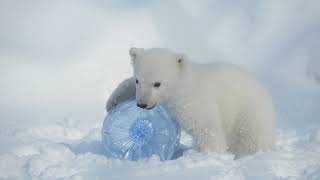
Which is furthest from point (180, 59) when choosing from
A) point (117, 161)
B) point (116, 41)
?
point (116, 41)

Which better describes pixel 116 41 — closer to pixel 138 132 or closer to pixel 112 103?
pixel 112 103

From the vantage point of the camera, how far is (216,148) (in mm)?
4930

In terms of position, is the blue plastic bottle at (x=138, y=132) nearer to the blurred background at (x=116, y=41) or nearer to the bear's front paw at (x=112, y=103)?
the bear's front paw at (x=112, y=103)

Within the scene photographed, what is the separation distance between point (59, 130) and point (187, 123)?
2.11m

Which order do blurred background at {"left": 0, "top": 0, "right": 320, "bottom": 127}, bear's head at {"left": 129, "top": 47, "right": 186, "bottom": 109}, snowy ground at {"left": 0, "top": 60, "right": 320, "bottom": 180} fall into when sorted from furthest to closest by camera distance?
blurred background at {"left": 0, "top": 0, "right": 320, "bottom": 127}
bear's head at {"left": 129, "top": 47, "right": 186, "bottom": 109}
snowy ground at {"left": 0, "top": 60, "right": 320, "bottom": 180}

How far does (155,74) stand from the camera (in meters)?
4.82

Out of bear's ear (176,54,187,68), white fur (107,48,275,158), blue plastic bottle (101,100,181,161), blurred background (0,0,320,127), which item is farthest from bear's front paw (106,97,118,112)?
blurred background (0,0,320,127)

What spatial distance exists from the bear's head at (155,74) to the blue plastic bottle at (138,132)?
1.14 ft

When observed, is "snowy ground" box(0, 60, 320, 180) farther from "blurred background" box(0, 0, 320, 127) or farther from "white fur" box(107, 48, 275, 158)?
"blurred background" box(0, 0, 320, 127)

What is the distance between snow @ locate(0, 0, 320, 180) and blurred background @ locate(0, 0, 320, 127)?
2 centimetres

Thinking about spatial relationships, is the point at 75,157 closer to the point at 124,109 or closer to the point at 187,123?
the point at 124,109

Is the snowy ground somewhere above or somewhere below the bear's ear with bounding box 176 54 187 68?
below

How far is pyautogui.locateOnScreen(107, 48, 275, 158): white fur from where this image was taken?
16.0 ft

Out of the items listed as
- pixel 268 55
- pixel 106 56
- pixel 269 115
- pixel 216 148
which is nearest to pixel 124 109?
pixel 216 148
